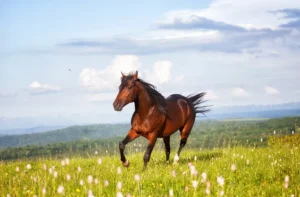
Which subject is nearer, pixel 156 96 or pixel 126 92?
pixel 126 92

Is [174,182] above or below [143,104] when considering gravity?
below

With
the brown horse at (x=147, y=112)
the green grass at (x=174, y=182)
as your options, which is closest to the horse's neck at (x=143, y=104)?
the brown horse at (x=147, y=112)

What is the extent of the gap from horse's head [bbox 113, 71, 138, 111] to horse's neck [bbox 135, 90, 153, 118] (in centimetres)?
32

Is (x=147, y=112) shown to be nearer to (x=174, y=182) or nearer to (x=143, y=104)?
(x=143, y=104)

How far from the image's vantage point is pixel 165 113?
12.0 m

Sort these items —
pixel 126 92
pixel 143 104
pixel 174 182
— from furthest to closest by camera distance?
pixel 143 104
pixel 126 92
pixel 174 182

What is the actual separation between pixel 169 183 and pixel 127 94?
2889 mm

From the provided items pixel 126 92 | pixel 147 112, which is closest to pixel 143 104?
pixel 147 112

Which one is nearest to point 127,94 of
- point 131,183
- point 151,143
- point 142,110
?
point 142,110

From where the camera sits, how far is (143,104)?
443 inches

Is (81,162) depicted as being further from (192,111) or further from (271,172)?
(271,172)

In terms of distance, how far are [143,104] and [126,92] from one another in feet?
3.01

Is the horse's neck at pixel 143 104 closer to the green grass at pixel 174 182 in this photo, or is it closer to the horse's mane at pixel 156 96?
the horse's mane at pixel 156 96

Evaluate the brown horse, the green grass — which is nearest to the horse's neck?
the brown horse
